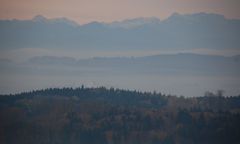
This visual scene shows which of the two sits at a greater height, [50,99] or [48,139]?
[50,99]

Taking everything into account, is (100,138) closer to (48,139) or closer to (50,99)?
(48,139)

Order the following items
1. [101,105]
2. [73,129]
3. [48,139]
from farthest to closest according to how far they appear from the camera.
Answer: [101,105] → [73,129] → [48,139]

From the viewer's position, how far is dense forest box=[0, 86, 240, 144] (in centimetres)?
3225

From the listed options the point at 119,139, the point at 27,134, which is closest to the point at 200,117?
the point at 119,139

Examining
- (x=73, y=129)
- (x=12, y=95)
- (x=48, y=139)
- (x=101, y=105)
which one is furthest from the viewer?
(x=101, y=105)

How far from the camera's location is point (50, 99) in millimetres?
41500

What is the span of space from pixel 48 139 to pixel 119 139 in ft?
15.4

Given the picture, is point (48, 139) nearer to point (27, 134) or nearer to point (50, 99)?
point (27, 134)

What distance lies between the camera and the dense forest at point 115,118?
106ft

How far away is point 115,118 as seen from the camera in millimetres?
37625

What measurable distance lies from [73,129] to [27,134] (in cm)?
356

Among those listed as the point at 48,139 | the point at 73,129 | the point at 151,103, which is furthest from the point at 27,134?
the point at 151,103

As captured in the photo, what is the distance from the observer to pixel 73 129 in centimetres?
3469

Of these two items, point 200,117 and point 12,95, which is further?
point 12,95
